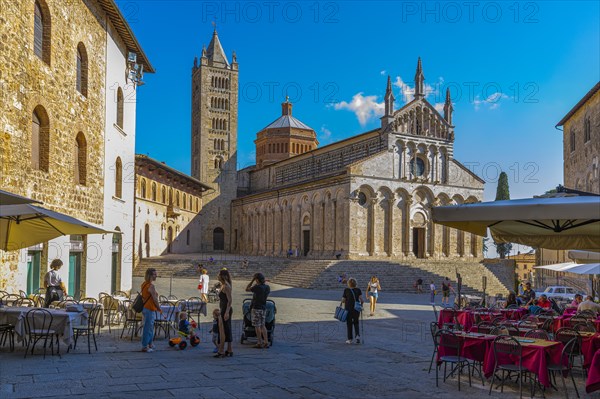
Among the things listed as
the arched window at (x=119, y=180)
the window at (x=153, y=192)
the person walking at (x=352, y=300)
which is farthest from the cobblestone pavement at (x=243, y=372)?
the window at (x=153, y=192)

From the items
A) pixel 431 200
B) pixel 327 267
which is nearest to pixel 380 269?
pixel 327 267

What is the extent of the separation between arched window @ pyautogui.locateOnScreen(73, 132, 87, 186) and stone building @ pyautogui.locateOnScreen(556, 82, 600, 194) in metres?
26.6

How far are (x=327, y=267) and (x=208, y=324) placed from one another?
861 inches

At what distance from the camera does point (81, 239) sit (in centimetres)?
1830

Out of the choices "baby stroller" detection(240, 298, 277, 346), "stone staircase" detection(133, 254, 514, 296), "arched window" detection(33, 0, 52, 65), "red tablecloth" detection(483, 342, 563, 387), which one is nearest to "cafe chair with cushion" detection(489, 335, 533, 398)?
"red tablecloth" detection(483, 342, 563, 387)

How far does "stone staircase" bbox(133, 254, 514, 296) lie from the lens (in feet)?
123

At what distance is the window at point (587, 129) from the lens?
34875 millimetres

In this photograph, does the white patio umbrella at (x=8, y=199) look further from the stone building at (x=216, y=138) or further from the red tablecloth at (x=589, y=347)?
the stone building at (x=216, y=138)

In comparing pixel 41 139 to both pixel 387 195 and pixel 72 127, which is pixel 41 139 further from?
pixel 387 195

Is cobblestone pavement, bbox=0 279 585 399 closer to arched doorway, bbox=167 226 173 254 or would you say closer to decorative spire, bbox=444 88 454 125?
decorative spire, bbox=444 88 454 125

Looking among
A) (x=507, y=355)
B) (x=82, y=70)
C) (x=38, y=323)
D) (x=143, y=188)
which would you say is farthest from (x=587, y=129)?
(x=38, y=323)

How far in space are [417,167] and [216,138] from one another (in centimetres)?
2714

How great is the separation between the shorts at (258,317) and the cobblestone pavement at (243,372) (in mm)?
568

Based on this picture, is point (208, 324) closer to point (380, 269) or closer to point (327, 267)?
point (327, 267)
